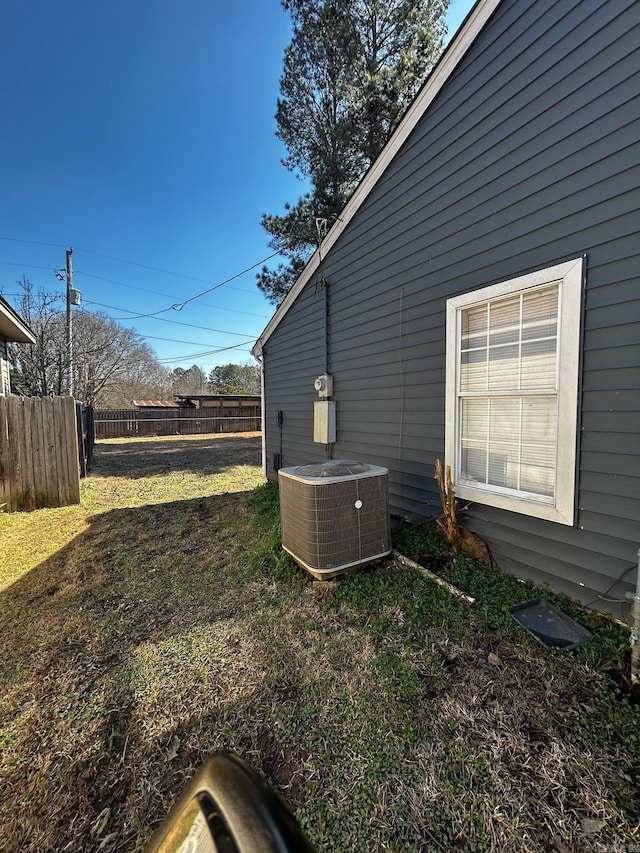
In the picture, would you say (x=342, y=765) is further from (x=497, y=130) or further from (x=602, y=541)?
(x=497, y=130)

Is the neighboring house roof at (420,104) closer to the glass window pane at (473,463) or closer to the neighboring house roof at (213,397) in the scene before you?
the glass window pane at (473,463)

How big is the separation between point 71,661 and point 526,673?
8.80 ft

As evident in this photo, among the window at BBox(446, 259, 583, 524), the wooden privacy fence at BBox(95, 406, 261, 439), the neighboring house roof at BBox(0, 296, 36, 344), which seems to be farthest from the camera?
the wooden privacy fence at BBox(95, 406, 261, 439)

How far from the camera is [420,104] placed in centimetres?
340

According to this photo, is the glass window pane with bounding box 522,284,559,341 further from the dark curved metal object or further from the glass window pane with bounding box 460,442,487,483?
the dark curved metal object

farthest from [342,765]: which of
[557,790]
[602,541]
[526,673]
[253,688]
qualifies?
[602,541]

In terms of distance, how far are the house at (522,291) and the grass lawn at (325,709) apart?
62 cm

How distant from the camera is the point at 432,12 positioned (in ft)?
26.6

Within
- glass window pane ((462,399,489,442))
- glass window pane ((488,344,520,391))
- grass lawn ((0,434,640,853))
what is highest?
glass window pane ((488,344,520,391))

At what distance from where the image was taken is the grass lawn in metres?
1.28

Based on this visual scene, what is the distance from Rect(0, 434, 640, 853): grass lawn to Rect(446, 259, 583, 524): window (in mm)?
709

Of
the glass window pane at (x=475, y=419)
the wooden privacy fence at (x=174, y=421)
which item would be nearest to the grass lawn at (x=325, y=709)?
the glass window pane at (x=475, y=419)

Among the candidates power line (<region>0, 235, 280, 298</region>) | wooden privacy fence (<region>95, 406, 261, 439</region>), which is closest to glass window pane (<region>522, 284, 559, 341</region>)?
power line (<region>0, 235, 280, 298</region>)

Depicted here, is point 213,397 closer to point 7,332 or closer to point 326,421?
point 7,332
